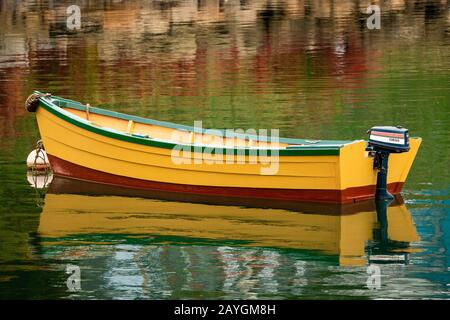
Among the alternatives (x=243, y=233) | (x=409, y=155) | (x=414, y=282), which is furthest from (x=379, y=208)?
(x=414, y=282)

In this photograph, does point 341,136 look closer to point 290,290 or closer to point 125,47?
point 290,290

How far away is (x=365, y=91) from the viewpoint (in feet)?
133

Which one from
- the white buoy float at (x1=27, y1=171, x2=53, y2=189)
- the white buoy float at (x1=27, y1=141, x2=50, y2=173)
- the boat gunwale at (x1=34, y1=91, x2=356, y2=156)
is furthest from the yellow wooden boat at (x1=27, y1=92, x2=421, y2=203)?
the white buoy float at (x1=27, y1=141, x2=50, y2=173)

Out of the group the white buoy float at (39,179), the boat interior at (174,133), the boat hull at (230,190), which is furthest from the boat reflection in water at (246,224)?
the white buoy float at (39,179)

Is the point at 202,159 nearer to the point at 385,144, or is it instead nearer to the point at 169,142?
the point at 169,142

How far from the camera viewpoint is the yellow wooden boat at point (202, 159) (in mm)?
24688

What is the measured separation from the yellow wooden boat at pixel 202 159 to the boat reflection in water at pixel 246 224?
0.34 m

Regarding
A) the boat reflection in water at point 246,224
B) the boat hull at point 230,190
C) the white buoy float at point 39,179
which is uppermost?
the boat hull at point 230,190

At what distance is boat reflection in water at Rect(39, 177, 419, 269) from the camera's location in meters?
22.6

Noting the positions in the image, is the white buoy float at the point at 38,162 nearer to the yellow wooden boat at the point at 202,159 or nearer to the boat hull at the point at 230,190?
the yellow wooden boat at the point at 202,159

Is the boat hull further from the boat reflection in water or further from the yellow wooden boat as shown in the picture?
the boat reflection in water

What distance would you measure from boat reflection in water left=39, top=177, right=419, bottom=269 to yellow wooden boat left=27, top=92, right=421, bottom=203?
337mm

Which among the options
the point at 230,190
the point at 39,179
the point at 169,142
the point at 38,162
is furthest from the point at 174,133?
the point at 38,162

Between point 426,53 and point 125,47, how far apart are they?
534 inches
